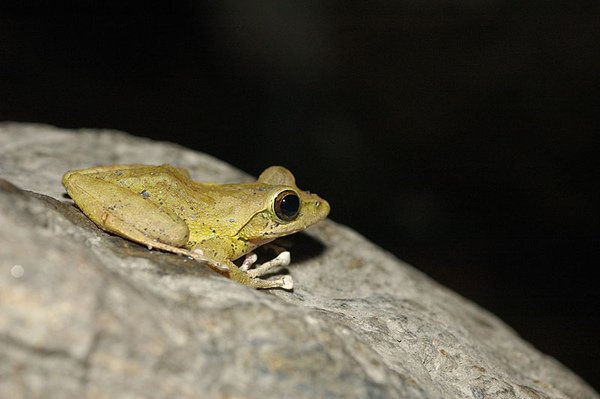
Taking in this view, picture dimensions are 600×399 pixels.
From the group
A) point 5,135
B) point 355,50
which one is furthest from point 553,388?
point 355,50

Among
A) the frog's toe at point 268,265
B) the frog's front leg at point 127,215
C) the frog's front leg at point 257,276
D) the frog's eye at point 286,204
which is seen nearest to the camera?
the frog's front leg at point 127,215

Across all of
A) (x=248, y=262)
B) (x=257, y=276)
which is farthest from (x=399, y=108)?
(x=257, y=276)

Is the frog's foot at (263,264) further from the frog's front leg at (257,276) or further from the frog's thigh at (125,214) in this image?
the frog's thigh at (125,214)

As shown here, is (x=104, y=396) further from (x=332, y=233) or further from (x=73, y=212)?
(x=332, y=233)

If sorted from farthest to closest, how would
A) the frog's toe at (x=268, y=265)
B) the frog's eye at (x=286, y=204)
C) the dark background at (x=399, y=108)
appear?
the dark background at (x=399, y=108)
the frog's eye at (x=286, y=204)
the frog's toe at (x=268, y=265)

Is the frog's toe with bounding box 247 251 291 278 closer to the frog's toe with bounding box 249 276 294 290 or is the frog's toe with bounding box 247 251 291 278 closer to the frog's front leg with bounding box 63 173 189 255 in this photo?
the frog's toe with bounding box 249 276 294 290

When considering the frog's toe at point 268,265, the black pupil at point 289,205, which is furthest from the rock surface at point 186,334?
the black pupil at point 289,205

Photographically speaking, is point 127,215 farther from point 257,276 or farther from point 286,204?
point 286,204

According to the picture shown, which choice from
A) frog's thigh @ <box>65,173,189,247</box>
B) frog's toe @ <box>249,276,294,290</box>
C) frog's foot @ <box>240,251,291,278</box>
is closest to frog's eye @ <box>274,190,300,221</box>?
frog's foot @ <box>240,251,291,278</box>
